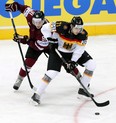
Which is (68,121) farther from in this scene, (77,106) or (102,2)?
(102,2)

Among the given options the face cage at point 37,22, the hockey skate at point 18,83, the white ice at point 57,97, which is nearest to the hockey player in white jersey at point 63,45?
the face cage at point 37,22

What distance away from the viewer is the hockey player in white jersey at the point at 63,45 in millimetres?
4012

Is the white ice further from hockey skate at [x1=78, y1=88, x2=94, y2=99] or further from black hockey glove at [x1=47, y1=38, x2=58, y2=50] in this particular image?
black hockey glove at [x1=47, y1=38, x2=58, y2=50]

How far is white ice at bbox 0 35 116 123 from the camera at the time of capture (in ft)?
12.5

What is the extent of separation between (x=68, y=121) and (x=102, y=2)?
3464 mm

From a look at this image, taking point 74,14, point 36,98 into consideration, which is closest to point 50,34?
point 36,98

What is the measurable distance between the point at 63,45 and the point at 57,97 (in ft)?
1.88

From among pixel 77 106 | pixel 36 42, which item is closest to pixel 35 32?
pixel 36 42

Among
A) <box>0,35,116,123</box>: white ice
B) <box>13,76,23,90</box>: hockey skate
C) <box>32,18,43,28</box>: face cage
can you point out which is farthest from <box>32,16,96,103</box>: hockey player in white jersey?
<box>13,76,23,90</box>: hockey skate

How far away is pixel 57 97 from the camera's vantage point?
4375 millimetres

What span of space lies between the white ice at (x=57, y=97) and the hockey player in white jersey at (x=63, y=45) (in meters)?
0.22

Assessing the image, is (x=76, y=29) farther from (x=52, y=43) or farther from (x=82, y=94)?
(x=82, y=94)

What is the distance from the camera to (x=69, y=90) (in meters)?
4.60

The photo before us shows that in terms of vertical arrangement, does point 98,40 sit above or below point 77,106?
below
